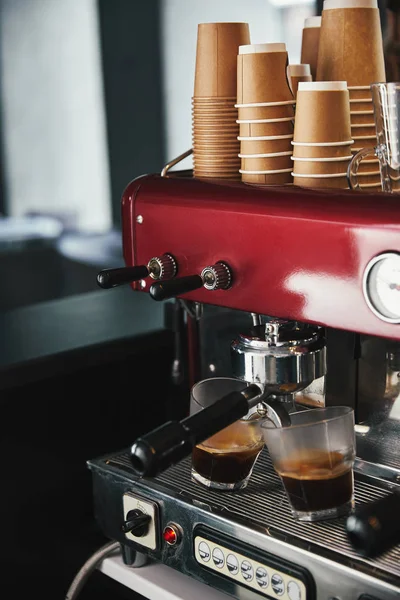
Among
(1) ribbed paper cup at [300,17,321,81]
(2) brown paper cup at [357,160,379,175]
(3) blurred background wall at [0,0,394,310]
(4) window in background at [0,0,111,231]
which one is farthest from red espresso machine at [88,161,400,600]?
(4) window in background at [0,0,111,231]

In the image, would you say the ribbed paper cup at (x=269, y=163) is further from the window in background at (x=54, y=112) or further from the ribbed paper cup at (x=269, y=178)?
the window in background at (x=54, y=112)

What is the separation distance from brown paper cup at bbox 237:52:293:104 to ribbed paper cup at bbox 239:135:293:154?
4cm

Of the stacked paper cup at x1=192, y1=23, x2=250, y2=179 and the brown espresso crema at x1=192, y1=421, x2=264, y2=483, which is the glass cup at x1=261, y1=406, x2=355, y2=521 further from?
the stacked paper cup at x1=192, y1=23, x2=250, y2=179

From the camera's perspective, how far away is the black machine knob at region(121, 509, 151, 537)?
3.25 feet

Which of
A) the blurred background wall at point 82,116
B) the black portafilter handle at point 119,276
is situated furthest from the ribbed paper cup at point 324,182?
the blurred background wall at point 82,116

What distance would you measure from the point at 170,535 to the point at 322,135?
498mm

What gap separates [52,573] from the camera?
1.41m

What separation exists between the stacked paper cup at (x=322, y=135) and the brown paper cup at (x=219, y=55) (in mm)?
118

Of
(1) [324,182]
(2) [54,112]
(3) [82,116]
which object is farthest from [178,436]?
(2) [54,112]

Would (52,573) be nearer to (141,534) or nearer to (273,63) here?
(141,534)

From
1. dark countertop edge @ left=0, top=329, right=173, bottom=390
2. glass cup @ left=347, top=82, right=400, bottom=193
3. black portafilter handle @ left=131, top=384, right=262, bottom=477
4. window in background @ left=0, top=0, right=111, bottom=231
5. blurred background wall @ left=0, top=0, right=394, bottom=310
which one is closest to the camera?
black portafilter handle @ left=131, top=384, right=262, bottom=477

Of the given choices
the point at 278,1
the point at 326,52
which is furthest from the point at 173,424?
the point at 278,1

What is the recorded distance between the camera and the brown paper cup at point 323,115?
35.6 inches

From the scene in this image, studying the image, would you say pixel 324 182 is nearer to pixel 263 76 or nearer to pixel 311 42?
pixel 263 76
